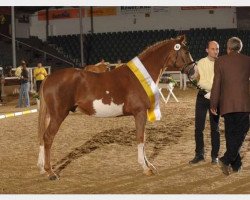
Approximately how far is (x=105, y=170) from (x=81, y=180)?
1.94 ft

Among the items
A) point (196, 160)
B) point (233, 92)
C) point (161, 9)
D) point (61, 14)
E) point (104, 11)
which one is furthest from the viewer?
point (61, 14)

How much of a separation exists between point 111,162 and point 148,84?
133 cm

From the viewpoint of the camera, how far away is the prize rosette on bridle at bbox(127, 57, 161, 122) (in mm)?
6035

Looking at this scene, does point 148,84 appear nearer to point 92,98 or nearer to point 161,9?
point 92,98

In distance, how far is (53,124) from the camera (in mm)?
5930

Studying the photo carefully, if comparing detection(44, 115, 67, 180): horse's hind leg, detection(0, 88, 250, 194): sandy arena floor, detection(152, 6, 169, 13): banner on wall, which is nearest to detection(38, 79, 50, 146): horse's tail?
detection(44, 115, 67, 180): horse's hind leg

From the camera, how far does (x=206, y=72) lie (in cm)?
619

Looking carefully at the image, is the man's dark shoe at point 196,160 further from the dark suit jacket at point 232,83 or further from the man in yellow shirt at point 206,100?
the dark suit jacket at point 232,83

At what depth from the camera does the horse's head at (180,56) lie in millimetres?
6191

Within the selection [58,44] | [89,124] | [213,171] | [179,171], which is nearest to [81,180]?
[179,171]

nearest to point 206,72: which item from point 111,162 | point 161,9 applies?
point 111,162

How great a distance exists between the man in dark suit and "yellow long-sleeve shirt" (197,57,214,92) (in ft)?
2.00

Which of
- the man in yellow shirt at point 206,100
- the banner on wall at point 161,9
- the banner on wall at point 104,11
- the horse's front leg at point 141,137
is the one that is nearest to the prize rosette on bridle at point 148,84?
the horse's front leg at point 141,137

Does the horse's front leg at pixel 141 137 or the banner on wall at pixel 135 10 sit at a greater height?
the banner on wall at pixel 135 10
